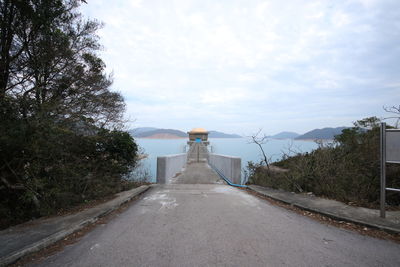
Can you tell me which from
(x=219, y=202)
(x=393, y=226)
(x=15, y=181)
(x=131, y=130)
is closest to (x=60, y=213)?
(x=15, y=181)

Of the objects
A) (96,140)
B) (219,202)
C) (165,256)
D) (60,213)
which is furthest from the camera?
(96,140)

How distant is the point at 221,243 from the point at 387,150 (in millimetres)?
→ 3769

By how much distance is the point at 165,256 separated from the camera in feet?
8.80

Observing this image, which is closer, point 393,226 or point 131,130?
point 393,226

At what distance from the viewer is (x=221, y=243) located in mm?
3049

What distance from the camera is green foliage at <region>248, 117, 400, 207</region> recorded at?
5230 mm

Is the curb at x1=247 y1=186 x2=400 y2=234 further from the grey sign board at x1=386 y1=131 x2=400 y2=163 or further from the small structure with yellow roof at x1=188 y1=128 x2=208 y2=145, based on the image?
the small structure with yellow roof at x1=188 y1=128 x2=208 y2=145

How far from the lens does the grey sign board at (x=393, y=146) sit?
12.6 feet

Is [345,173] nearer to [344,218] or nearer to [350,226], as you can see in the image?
[344,218]

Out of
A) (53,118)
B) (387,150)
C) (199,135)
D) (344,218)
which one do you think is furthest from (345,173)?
(199,135)

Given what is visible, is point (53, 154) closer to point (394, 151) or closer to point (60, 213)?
point (60, 213)

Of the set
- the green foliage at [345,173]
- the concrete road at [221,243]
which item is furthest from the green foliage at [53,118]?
the green foliage at [345,173]

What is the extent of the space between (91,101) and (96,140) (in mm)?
1519

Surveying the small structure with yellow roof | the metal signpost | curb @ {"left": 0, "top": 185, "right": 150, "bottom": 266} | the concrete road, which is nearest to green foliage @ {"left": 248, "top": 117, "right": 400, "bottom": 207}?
the metal signpost
